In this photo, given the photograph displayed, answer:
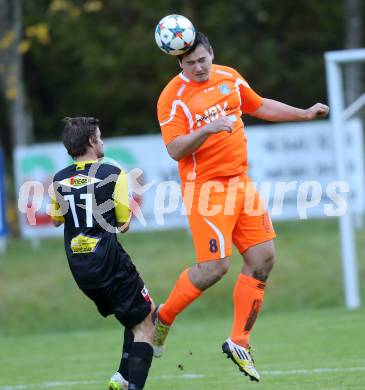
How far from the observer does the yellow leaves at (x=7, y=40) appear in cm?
1756

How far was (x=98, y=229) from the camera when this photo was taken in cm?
617

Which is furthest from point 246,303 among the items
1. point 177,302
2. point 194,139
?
point 194,139

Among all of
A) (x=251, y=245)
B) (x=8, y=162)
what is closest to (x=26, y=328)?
(x=251, y=245)

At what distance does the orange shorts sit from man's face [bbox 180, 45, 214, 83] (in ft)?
2.30

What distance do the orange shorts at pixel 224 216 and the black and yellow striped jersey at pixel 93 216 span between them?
0.60 meters

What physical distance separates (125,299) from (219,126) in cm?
121

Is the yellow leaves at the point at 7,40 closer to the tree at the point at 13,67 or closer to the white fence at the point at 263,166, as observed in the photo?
the tree at the point at 13,67

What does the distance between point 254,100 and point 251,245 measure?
1.03 metres

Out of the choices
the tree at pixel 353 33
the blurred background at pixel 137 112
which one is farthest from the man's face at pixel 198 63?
the tree at pixel 353 33

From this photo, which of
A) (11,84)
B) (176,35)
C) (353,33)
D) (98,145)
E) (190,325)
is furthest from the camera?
(353,33)

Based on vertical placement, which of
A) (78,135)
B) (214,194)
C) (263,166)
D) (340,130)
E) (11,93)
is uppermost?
(78,135)

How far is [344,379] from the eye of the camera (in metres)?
6.73

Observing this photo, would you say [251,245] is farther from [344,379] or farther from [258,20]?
[258,20]

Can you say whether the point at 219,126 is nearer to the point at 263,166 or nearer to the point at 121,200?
the point at 121,200
